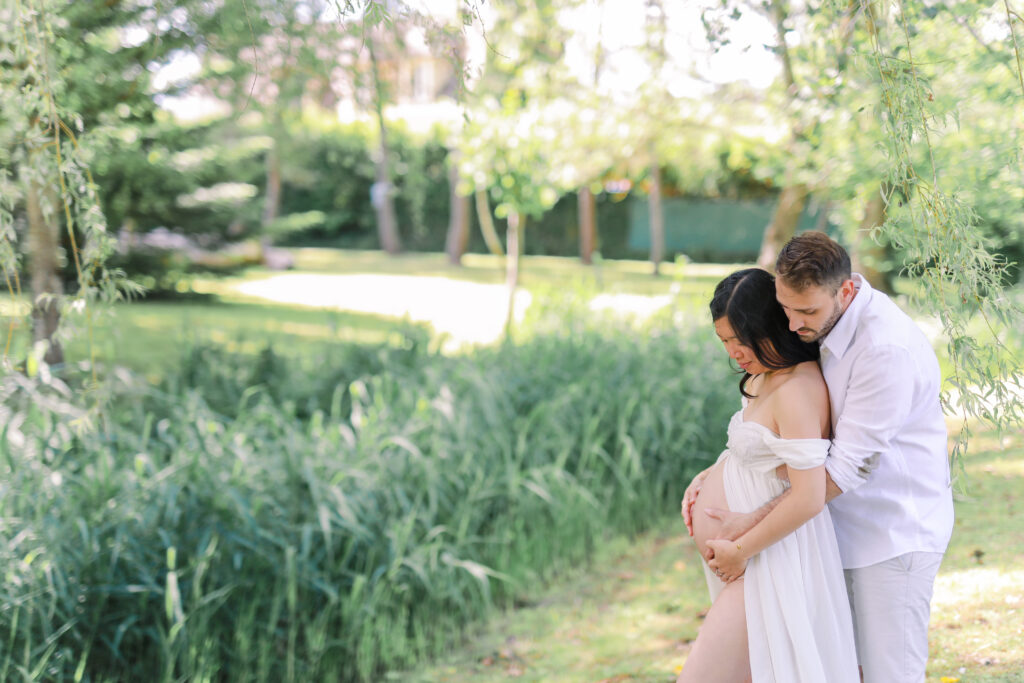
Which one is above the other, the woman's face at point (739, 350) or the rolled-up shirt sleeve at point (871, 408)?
the woman's face at point (739, 350)

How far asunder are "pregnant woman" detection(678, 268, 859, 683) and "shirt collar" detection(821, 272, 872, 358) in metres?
0.09

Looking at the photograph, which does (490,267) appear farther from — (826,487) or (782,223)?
(826,487)

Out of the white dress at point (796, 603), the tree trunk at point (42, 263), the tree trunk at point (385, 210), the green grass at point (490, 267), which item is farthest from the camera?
the tree trunk at point (385, 210)

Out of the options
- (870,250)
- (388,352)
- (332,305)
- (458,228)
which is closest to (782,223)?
(870,250)

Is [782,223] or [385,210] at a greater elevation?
[385,210]

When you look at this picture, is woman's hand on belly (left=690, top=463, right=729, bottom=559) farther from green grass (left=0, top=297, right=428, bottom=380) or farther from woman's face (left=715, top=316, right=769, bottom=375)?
green grass (left=0, top=297, right=428, bottom=380)

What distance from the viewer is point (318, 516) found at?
3963 mm

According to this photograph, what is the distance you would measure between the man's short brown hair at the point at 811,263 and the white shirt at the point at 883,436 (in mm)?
109

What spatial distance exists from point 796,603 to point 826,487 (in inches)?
10.9

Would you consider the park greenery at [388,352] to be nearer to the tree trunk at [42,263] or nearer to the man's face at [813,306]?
the tree trunk at [42,263]

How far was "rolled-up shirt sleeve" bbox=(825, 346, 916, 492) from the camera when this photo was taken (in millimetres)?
1919

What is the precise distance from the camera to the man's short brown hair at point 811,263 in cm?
192

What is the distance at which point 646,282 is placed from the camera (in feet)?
63.8

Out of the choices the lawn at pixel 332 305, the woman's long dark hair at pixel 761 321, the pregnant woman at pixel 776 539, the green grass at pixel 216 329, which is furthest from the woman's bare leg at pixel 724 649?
the green grass at pixel 216 329
